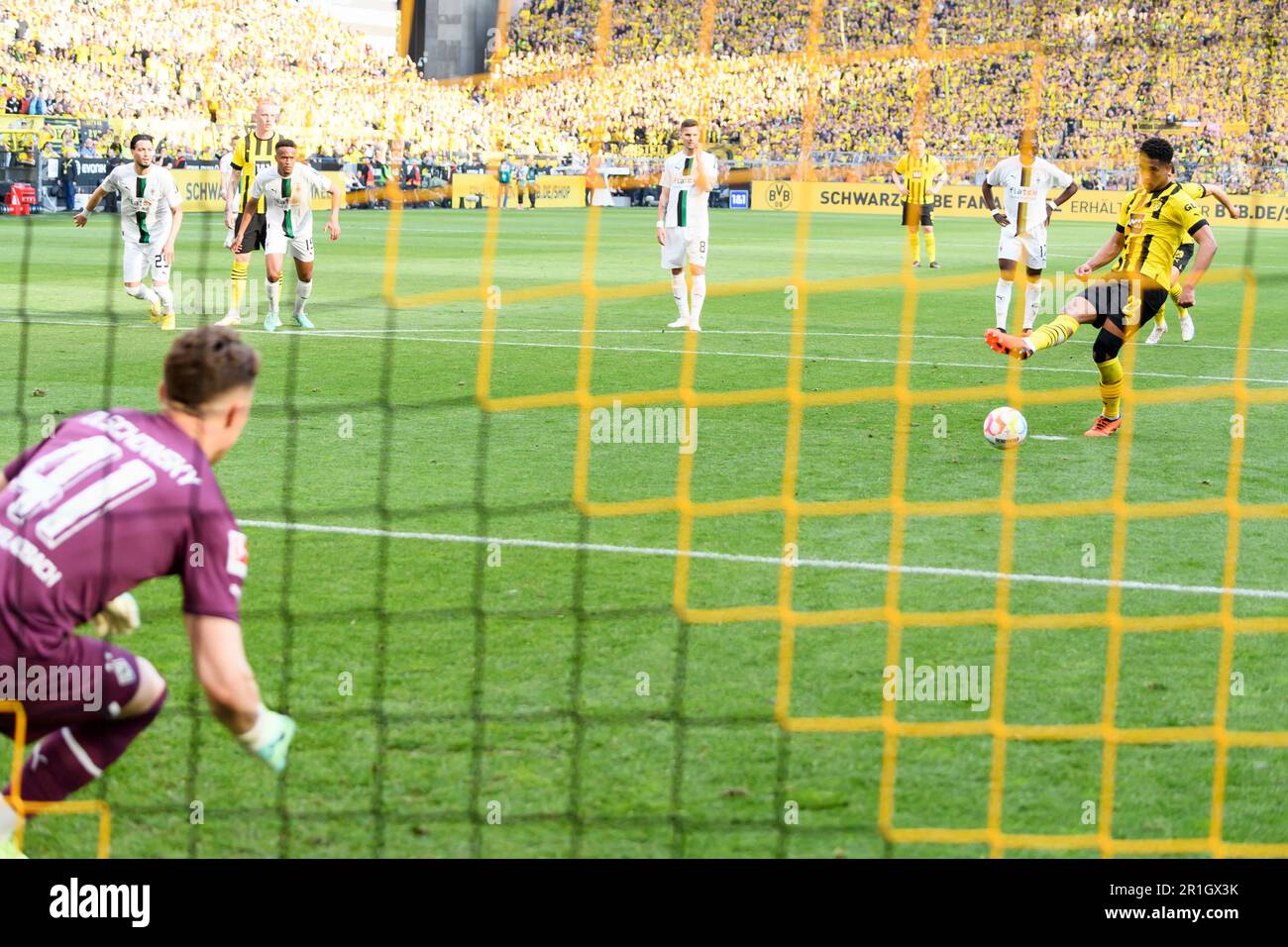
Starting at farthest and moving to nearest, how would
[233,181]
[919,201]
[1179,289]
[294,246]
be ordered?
[919,201]
[233,181]
[294,246]
[1179,289]

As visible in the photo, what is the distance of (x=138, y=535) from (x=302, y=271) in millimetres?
11469

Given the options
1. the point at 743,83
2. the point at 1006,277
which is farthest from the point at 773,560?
the point at 743,83

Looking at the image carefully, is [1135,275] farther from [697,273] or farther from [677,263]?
[677,263]

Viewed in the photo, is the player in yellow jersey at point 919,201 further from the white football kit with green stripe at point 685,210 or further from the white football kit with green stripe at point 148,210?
the white football kit with green stripe at point 148,210

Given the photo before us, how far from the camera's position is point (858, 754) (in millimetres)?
4609

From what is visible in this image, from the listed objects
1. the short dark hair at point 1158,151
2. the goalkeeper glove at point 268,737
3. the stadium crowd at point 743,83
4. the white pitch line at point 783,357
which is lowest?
the goalkeeper glove at point 268,737

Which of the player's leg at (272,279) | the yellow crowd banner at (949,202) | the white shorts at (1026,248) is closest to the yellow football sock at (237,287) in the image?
the player's leg at (272,279)

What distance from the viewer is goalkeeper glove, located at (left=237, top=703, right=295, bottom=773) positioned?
3.43 m

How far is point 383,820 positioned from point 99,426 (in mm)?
1306

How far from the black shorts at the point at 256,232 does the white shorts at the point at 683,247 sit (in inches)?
154

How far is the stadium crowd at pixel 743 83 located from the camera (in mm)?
29156

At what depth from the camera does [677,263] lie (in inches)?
617
